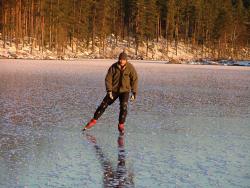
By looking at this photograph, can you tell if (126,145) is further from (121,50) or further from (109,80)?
(121,50)

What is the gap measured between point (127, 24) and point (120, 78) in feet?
319

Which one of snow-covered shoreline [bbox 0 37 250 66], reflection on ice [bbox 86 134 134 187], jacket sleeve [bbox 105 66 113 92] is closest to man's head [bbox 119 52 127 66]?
jacket sleeve [bbox 105 66 113 92]

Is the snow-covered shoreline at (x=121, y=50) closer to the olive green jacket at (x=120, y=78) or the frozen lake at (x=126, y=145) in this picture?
the frozen lake at (x=126, y=145)

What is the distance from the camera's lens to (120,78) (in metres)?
10.7

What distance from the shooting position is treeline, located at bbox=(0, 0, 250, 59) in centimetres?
7700

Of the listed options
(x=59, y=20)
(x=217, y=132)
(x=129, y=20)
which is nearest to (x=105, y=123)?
(x=217, y=132)

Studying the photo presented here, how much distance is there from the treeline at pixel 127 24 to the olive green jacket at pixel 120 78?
6060 centimetres

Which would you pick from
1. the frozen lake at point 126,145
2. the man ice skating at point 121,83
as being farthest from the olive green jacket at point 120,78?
the frozen lake at point 126,145

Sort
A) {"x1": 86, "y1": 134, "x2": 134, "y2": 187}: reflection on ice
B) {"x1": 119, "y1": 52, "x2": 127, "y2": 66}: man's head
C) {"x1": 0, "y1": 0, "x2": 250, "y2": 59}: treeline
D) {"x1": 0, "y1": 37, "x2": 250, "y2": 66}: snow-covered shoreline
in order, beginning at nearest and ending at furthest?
1. {"x1": 86, "y1": 134, "x2": 134, "y2": 187}: reflection on ice
2. {"x1": 119, "y1": 52, "x2": 127, "y2": 66}: man's head
3. {"x1": 0, "y1": 37, "x2": 250, "y2": 66}: snow-covered shoreline
4. {"x1": 0, "y1": 0, "x2": 250, "y2": 59}: treeline

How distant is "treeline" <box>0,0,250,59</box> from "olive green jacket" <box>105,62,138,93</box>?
2386 inches

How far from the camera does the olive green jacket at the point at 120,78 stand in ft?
34.8

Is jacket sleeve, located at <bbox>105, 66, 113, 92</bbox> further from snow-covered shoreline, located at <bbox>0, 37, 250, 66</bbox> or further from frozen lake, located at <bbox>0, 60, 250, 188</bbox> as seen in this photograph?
snow-covered shoreline, located at <bbox>0, 37, 250, 66</bbox>

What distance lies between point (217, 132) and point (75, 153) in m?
3.81

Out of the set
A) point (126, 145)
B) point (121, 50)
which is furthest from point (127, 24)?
point (126, 145)
